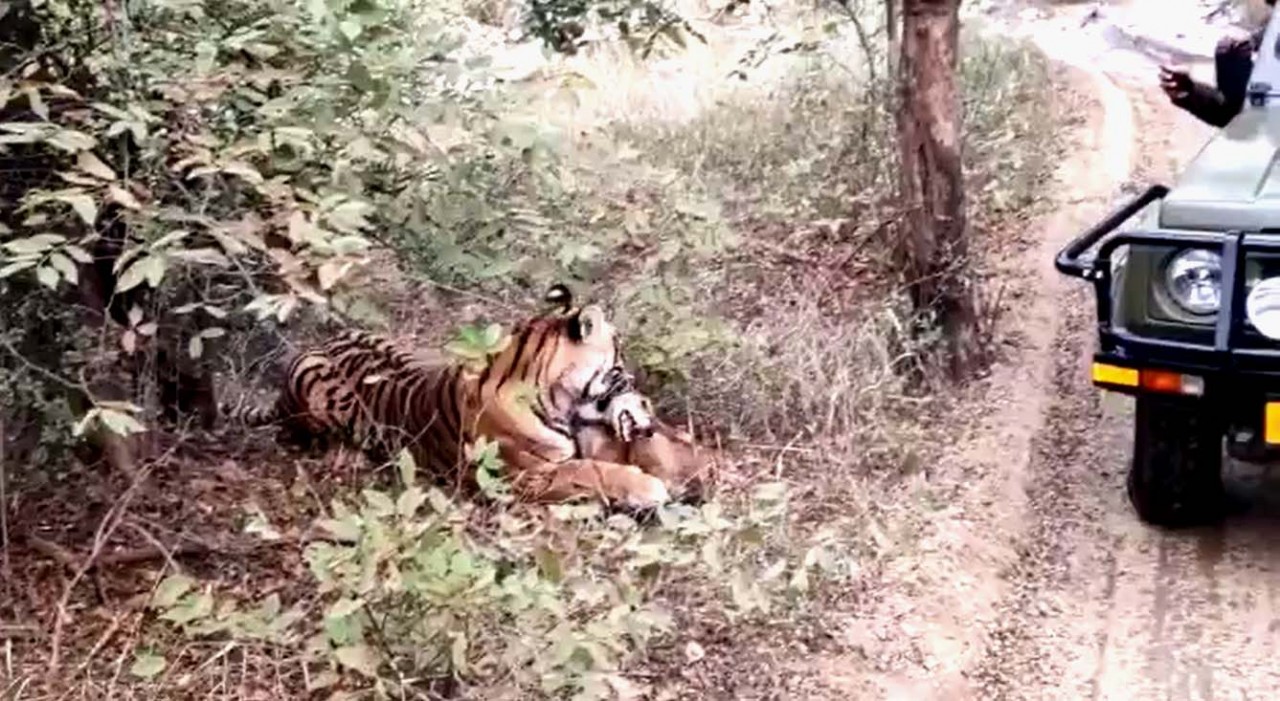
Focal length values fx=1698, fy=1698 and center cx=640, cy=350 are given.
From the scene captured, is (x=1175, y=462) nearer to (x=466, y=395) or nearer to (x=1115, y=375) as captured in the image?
(x=1115, y=375)

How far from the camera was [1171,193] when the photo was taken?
182 inches

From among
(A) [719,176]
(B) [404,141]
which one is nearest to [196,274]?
(B) [404,141]

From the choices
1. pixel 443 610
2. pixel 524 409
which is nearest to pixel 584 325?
pixel 524 409

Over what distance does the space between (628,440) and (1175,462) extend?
5.15 feet

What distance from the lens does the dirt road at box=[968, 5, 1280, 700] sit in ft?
13.8

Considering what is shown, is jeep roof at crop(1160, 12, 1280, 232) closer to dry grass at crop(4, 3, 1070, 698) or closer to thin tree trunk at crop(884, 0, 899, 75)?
dry grass at crop(4, 3, 1070, 698)

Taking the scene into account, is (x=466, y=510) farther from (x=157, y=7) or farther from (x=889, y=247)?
(x=889, y=247)

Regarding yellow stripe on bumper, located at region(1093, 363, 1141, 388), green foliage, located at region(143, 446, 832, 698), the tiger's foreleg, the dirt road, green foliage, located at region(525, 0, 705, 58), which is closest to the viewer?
green foliage, located at region(143, 446, 832, 698)

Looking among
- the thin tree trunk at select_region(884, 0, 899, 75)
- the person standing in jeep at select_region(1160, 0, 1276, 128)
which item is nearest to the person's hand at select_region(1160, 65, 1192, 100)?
the person standing in jeep at select_region(1160, 0, 1276, 128)

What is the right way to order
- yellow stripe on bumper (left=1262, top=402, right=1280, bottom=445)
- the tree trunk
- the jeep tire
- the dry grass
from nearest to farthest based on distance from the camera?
the dry grass < yellow stripe on bumper (left=1262, top=402, right=1280, bottom=445) < the jeep tire < the tree trunk

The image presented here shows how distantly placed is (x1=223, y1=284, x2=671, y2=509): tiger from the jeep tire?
140cm

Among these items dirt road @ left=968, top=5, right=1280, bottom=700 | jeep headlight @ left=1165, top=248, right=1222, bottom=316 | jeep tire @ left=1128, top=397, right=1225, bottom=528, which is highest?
jeep headlight @ left=1165, top=248, right=1222, bottom=316

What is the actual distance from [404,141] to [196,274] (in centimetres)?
58

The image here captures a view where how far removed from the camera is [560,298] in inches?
195
